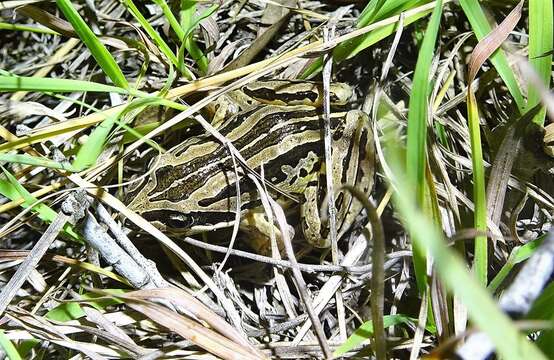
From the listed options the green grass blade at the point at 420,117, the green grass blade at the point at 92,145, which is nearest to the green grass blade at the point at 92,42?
the green grass blade at the point at 92,145

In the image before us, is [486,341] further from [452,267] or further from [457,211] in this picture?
[457,211]

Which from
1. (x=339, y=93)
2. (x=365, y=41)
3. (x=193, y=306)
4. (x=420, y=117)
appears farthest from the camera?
(x=339, y=93)

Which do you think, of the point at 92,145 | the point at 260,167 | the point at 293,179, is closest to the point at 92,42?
the point at 92,145

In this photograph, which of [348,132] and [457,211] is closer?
[457,211]

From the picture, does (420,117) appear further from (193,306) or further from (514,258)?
(193,306)

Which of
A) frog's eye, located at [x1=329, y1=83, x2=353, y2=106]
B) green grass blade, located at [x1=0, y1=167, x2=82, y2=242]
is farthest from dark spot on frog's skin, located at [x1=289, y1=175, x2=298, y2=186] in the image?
green grass blade, located at [x1=0, y1=167, x2=82, y2=242]

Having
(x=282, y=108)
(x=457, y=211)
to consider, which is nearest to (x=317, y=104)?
(x=282, y=108)

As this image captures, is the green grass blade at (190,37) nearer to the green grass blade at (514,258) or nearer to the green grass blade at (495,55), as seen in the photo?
the green grass blade at (495,55)
